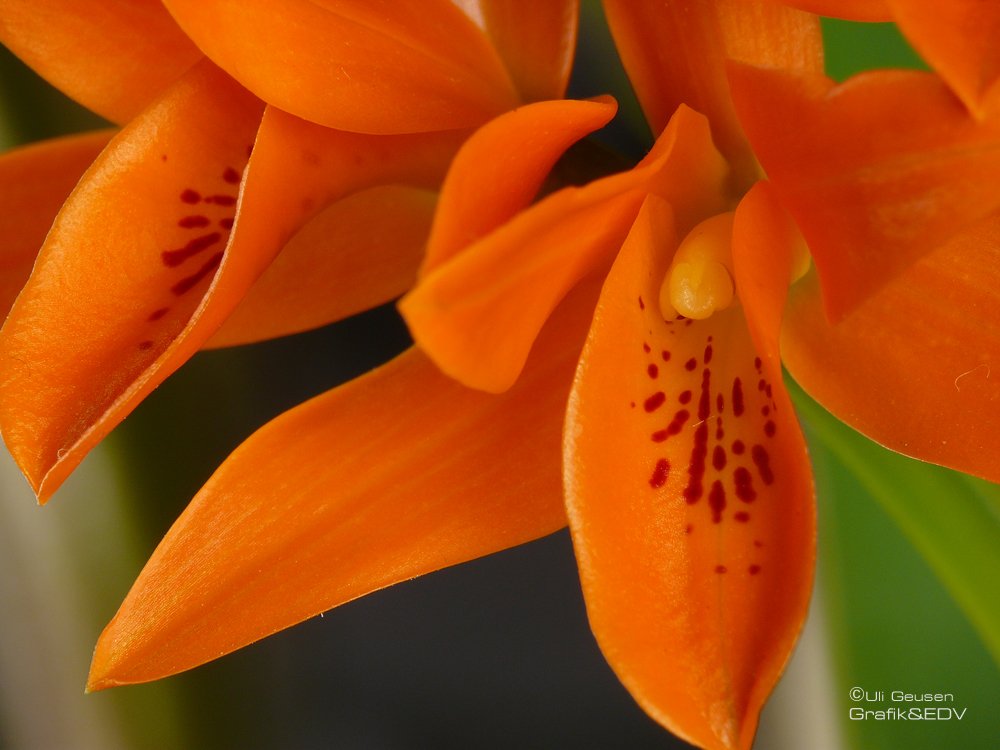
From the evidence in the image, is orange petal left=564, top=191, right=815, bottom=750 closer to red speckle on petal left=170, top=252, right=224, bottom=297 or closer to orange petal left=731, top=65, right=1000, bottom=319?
orange petal left=731, top=65, right=1000, bottom=319

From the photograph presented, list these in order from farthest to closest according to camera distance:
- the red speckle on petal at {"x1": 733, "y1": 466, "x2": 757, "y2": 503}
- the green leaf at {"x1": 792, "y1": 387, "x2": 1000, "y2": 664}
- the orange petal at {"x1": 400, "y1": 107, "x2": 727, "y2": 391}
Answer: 1. the green leaf at {"x1": 792, "y1": 387, "x2": 1000, "y2": 664}
2. the red speckle on petal at {"x1": 733, "y1": 466, "x2": 757, "y2": 503}
3. the orange petal at {"x1": 400, "y1": 107, "x2": 727, "y2": 391}

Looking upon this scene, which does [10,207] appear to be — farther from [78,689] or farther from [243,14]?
[78,689]

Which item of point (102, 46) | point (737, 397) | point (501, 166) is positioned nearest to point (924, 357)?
point (737, 397)

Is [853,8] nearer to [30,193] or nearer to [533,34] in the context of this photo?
[533,34]

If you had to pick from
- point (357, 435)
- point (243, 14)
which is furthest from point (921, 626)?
point (243, 14)

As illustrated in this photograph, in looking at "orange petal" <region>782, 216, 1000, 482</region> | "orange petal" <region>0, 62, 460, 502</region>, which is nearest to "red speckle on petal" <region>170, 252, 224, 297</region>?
"orange petal" <region>0, 62, 460, 502</region>

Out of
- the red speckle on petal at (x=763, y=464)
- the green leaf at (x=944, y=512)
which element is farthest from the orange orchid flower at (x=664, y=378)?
the green leaf at (x=944, y=512)

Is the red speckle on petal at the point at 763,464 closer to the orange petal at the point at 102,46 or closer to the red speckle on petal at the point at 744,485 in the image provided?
the red speckle on petal at the point at 744,485
